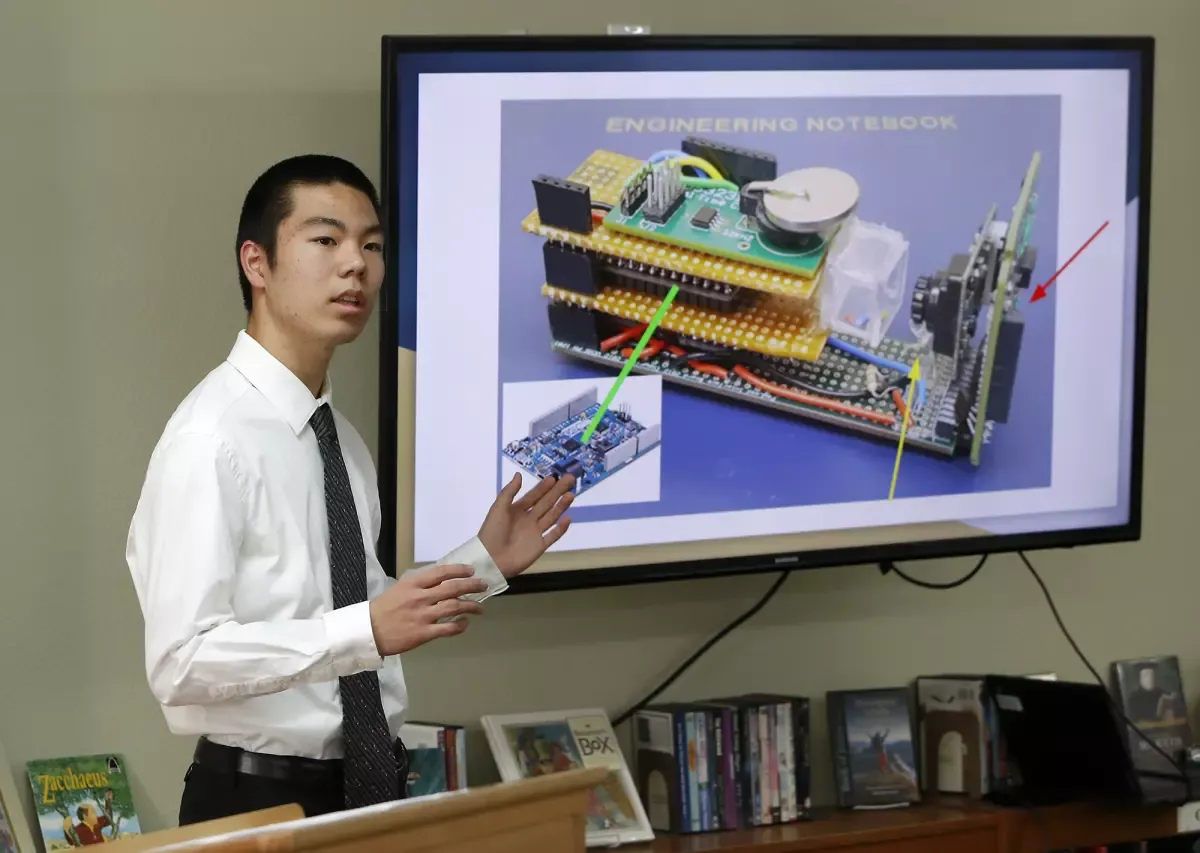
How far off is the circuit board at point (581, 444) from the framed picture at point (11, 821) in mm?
1074

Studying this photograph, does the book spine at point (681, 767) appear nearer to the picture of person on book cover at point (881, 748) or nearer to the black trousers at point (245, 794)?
the picture of person on book cover at point (881, 748)

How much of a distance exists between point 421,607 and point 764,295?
57.5 inches

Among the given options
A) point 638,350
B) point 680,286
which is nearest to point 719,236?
point 680,286

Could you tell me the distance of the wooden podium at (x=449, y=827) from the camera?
1231mm

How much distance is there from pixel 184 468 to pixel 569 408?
112 centimetres

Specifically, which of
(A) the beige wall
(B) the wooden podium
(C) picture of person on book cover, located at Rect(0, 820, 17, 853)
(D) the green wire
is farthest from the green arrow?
(B) the wooden podium

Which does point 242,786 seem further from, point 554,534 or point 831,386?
point 831,386

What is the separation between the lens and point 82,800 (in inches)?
109

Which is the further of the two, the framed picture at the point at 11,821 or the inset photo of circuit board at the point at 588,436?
the inset photo of circuit board at the point at 588,436

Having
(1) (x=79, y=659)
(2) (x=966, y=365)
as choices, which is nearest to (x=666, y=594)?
(2) (x=966, y=365)

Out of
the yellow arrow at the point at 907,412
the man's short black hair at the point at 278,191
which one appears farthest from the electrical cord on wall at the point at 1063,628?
the man's short black hair at the point at 278,191

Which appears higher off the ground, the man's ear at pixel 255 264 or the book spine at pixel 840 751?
the man's ear at pixel 255 264

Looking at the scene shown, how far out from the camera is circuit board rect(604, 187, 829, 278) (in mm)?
2968

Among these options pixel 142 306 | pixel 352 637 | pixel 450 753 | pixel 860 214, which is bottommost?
pixel 450 753
